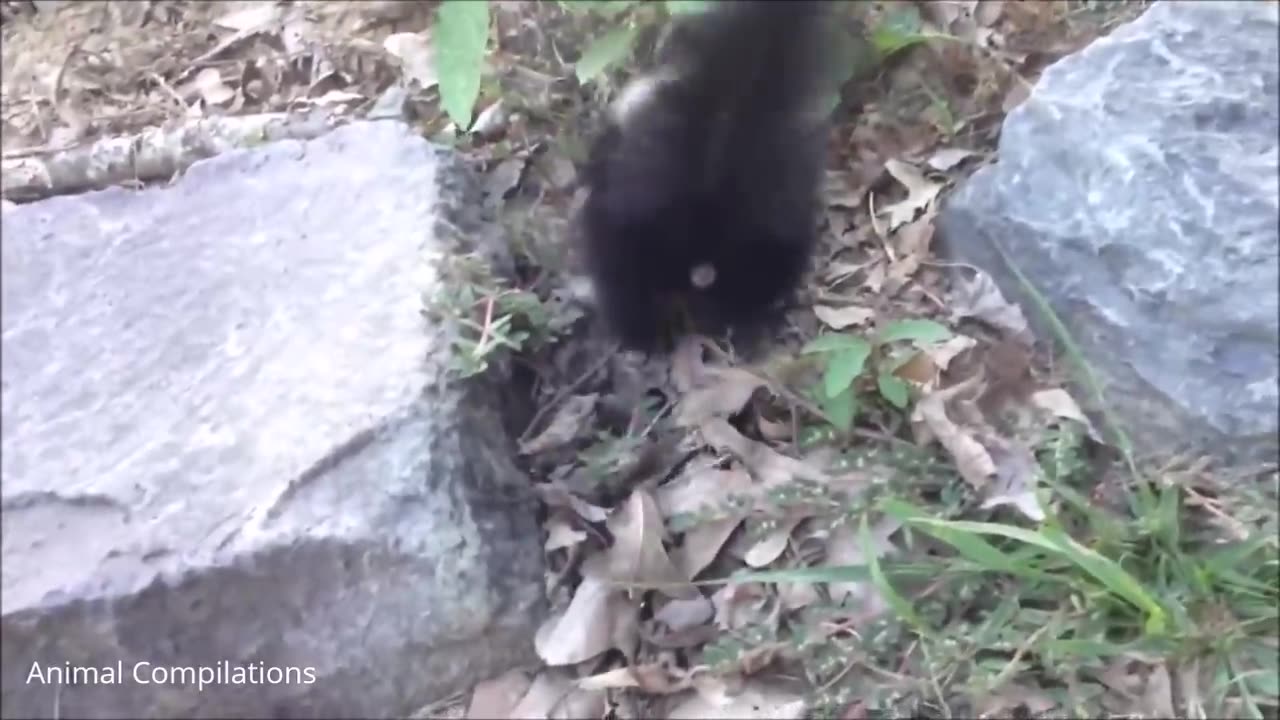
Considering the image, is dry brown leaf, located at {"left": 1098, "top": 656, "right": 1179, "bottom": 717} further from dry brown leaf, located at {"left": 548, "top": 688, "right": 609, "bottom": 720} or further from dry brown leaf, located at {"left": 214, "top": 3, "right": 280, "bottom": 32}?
dry brown leaf, located at {"left": 214, "top": 3, "right": 280, "bottom": 32}

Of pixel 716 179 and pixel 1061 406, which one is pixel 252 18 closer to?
pixel 716 179

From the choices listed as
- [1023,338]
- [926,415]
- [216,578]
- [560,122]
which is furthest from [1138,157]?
[216,578]

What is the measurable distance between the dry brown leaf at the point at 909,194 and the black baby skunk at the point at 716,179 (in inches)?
5.8

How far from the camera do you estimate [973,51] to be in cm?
153

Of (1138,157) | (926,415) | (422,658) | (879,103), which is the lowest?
(422,658)

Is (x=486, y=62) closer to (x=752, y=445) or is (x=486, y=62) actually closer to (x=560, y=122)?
(x=560, y=122)

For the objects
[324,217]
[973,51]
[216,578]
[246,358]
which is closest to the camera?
[216,578]

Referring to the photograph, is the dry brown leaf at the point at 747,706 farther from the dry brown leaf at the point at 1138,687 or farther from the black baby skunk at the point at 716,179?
the black baby skunk at the point at 716,179

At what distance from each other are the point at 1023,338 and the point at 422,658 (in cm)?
67

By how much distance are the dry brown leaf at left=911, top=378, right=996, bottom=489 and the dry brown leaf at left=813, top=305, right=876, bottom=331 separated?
0.14m

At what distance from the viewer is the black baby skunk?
3.83 feet

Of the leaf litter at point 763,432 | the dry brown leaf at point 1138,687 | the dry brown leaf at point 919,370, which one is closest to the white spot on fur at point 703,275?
the leaf litter at point 763,432

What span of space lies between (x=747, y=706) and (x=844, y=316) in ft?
1.46

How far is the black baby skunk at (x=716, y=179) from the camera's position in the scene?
45.9 inches
